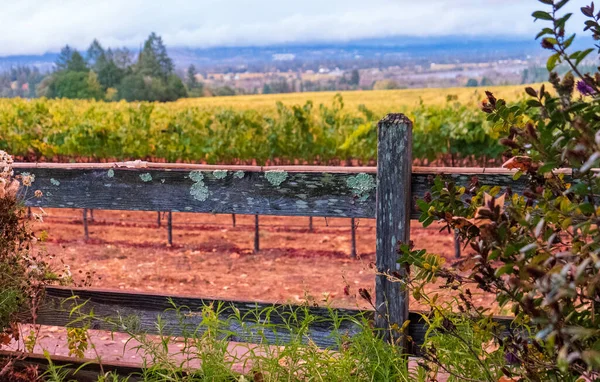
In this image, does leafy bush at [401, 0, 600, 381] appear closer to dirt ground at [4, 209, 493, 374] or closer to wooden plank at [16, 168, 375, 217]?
wooden plank at [16, 168, 375, 217]

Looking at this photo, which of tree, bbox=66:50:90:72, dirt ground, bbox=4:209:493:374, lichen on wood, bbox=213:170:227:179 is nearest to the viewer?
lichen on wood, bbox=213:170:227:179

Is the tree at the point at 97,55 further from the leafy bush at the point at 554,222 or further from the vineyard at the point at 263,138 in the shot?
the leafy bush at the point at 554,222

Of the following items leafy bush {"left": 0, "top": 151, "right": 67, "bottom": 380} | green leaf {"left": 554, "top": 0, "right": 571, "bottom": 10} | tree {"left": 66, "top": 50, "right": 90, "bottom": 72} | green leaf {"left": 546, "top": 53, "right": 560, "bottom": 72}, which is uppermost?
tree {"left": 66, "top": 50, "right": 90, "bottom": 72}

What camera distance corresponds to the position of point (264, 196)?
3.19m

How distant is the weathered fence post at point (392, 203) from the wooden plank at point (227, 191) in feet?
0.29

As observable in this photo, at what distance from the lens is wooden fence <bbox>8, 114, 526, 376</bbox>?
9.74 ft

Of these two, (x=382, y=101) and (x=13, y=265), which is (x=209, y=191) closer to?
(x=13, y=265)

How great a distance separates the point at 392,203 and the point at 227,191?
0.78 metres

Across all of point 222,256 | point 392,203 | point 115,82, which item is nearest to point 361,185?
point 392,203

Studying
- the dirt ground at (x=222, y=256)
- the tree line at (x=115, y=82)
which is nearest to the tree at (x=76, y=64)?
the tree line at (x=115, y=82)

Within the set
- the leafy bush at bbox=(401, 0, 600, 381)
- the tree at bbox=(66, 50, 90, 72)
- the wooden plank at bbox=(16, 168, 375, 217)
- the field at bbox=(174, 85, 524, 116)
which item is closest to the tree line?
the tree at bbox=(66, 50, 90, 72)

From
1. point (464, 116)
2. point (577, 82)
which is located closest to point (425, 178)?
point (577, 82)

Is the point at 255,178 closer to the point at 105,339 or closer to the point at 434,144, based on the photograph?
the point at 105,339

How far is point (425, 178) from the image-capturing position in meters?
3.04
